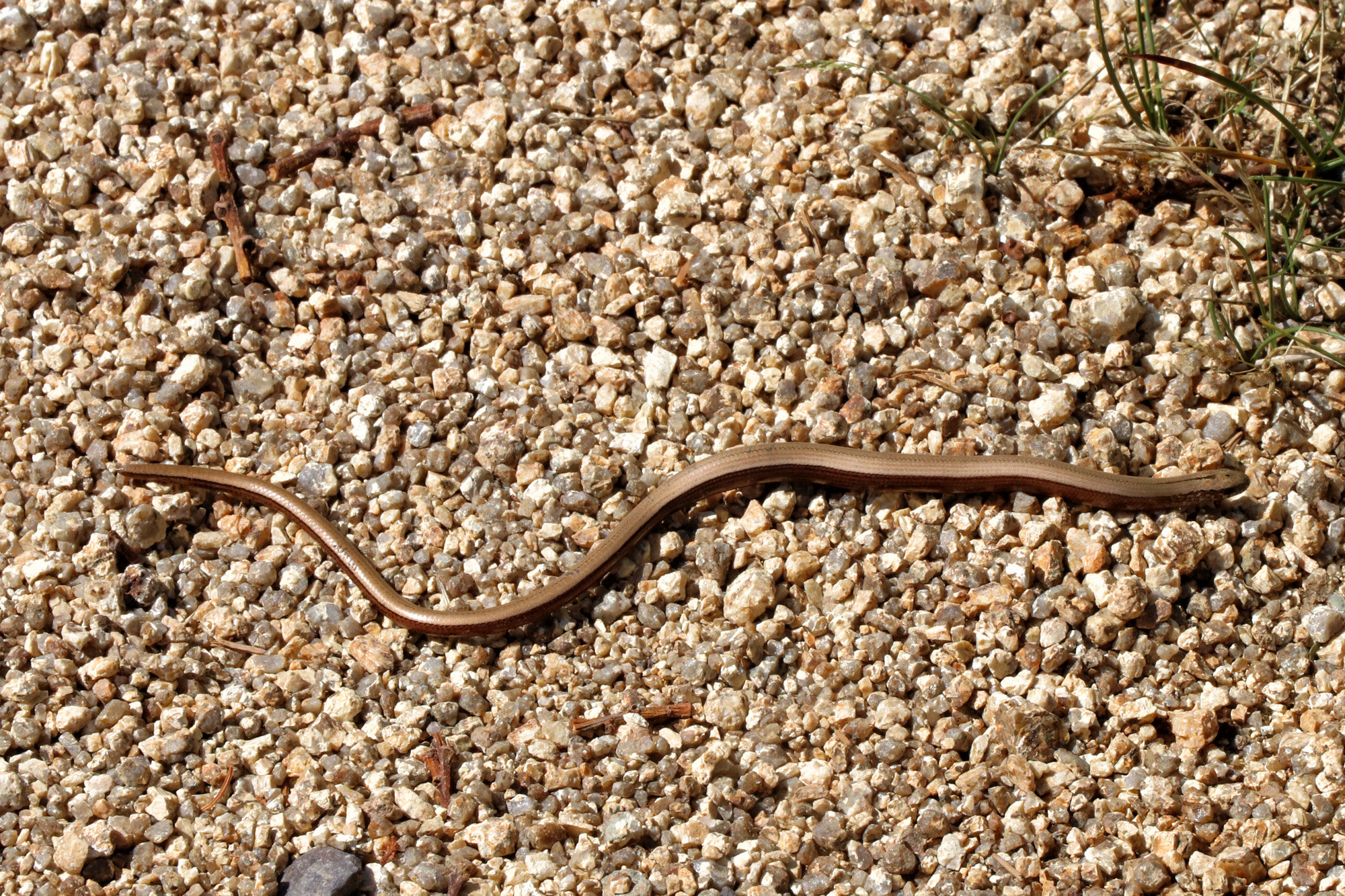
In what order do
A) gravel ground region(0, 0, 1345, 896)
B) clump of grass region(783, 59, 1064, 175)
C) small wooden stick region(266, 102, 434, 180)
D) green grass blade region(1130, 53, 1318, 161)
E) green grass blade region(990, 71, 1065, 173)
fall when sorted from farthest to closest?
small wooden stick region(266, 102, 434, 180), clump of grass region(783, 59, 1064, 175), green grass blade region(990, 71, 1065, 173), green grass blade region(1130, 53, 1318, 161), gravel ground region(0, 0, 1345, 896)

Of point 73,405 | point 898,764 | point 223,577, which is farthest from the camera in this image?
point 73,405

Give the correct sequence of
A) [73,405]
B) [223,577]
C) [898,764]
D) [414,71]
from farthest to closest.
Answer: [414,71]
[73,405]
[223,577]
[898,764]

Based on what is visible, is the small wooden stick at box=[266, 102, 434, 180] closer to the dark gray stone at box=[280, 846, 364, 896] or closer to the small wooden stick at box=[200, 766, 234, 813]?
the small wooden stick at box=[200, 766, 234, 813]

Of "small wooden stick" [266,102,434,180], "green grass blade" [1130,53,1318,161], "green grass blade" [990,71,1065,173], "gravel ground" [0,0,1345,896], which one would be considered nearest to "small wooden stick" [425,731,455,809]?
"gravel ground" [0,0,1345,896]

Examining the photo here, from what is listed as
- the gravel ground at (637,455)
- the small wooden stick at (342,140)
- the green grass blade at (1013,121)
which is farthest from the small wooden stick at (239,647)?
the green grass blade at (1013,121)

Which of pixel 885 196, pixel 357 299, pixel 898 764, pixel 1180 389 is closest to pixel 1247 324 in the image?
pixel 1180 389

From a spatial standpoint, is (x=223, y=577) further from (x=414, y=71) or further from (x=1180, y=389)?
(x=1180, y=389)
